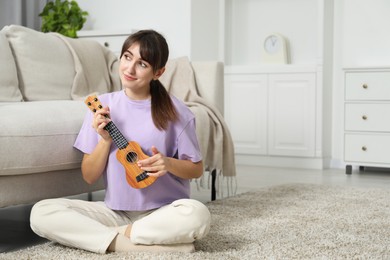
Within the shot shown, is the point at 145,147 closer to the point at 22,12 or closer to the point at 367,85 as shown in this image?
the point at 367,85

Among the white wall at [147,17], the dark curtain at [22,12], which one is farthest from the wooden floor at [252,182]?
the dark curtain at [22,12]

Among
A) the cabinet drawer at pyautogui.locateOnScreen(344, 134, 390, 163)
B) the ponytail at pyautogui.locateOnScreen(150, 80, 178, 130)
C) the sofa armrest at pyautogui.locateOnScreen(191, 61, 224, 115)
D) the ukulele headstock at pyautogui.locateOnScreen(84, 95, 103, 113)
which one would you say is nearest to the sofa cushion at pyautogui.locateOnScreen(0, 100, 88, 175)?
the ukulele headstock at pyautogui.locateOnScreen(84, 95, 103, 113)

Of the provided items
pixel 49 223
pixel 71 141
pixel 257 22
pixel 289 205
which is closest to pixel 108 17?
pixel 257 22

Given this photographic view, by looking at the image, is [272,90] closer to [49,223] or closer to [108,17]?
[108,17]

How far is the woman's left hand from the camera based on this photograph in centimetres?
172

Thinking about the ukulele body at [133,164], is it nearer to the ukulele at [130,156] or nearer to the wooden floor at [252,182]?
the ukulele at [130,156]

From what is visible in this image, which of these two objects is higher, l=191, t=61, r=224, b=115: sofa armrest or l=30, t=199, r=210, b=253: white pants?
l=191, t=61, r=224, b=115: sofa armrest

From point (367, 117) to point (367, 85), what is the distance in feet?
0.68

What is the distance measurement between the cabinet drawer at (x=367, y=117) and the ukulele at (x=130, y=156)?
2657mm

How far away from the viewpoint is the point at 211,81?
2996 mm

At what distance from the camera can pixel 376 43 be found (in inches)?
176

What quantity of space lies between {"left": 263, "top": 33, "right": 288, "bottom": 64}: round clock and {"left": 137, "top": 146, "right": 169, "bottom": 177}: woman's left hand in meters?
3.12

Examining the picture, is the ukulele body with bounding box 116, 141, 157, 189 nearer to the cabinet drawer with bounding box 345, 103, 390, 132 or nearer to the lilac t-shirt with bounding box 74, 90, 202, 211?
the lilac t-shirt with bounding box 74, 90, 202, 211

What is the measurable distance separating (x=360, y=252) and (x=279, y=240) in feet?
0.85
